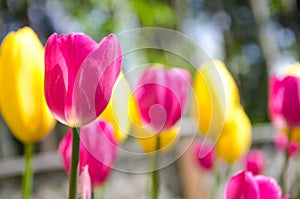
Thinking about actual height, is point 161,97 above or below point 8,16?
below

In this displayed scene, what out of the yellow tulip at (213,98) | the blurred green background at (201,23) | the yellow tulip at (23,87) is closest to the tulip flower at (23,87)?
the yellow tulip at (23,87)

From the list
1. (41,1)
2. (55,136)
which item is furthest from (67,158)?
(41,1)

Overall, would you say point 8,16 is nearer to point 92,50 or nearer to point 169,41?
point 169,41

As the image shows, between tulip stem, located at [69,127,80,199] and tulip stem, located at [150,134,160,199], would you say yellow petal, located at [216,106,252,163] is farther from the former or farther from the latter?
tulip stem, located at [69,127,80,199]

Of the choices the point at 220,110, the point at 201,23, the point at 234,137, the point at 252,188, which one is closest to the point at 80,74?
the point at 252,188

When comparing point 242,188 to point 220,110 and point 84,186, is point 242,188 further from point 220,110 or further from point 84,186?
point 220,110

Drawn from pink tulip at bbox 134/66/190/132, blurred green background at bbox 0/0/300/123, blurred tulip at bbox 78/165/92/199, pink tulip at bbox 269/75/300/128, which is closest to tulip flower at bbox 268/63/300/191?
pink tulip at bbox 269/75/300/128
